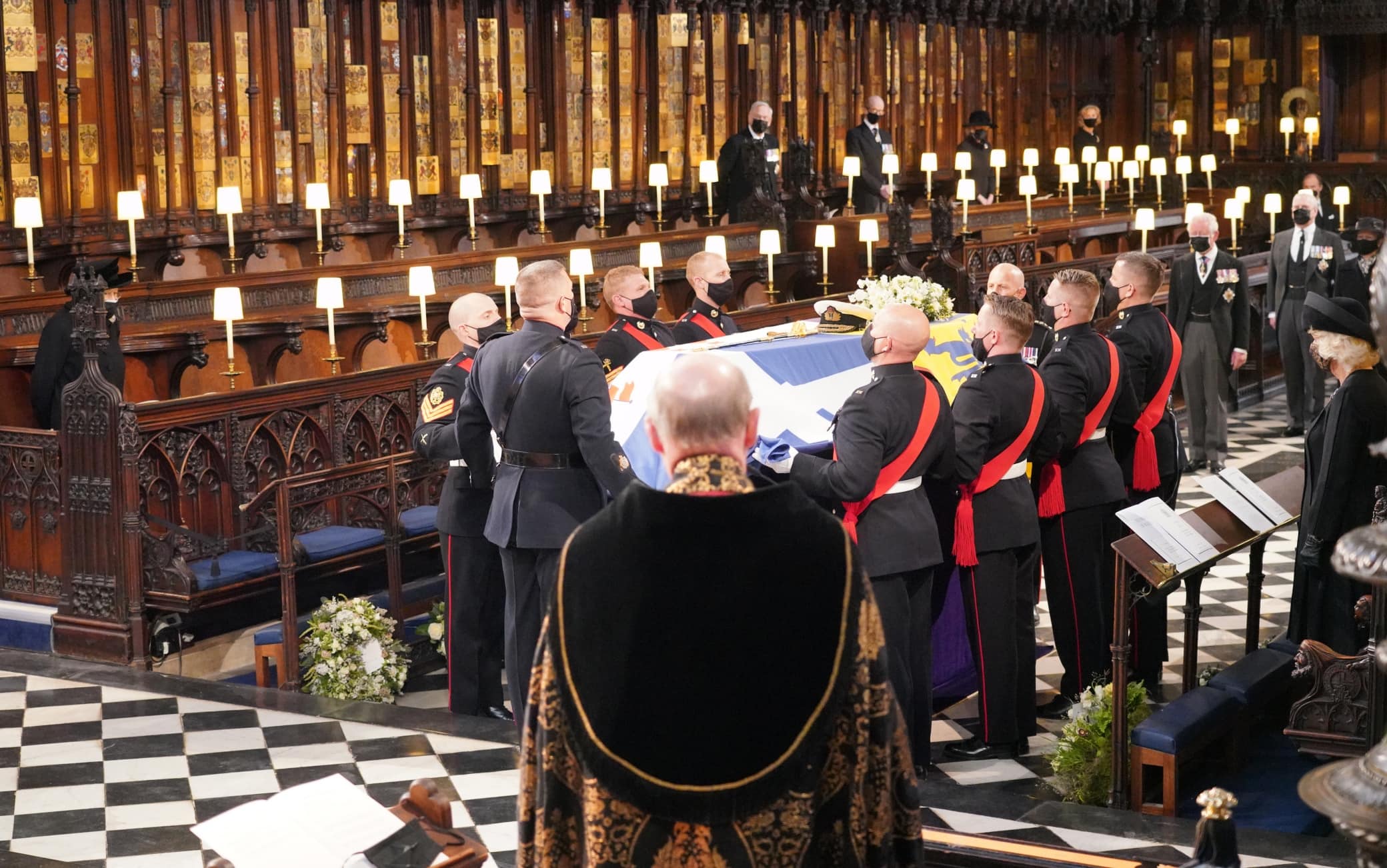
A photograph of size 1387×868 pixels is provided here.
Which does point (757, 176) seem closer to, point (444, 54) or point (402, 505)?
point (444, 54)

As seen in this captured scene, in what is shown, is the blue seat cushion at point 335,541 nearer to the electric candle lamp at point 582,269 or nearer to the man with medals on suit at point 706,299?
the man with medals on suit at point 706,299

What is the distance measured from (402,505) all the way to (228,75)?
20.1ft

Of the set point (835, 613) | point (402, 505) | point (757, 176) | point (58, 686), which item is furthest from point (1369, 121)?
point (835, 613)

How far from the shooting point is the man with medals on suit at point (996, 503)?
20.5 feet

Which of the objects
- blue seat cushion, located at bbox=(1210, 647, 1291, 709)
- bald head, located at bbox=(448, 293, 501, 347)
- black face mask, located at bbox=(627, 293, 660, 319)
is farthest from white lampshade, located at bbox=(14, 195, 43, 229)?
blue seat cushion, located at bbox=(1210, 647, 1291, 709)

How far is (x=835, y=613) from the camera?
3008 mm

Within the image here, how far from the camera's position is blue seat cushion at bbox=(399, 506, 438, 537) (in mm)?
8086

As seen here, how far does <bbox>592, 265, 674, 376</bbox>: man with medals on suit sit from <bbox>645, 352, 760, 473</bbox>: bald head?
4.69 metres

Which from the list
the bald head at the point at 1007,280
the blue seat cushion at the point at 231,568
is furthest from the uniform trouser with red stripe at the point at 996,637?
the blue seat cushion at the point at 231,568

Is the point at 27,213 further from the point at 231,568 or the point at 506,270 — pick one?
the point at 231,568

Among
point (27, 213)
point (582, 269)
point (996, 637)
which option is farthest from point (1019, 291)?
point (27, 213)

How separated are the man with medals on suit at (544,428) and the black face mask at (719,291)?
2.04 m

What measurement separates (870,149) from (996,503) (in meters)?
11.8

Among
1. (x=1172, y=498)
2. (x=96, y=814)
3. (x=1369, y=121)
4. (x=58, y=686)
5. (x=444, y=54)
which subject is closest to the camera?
(x=96, y=814)
